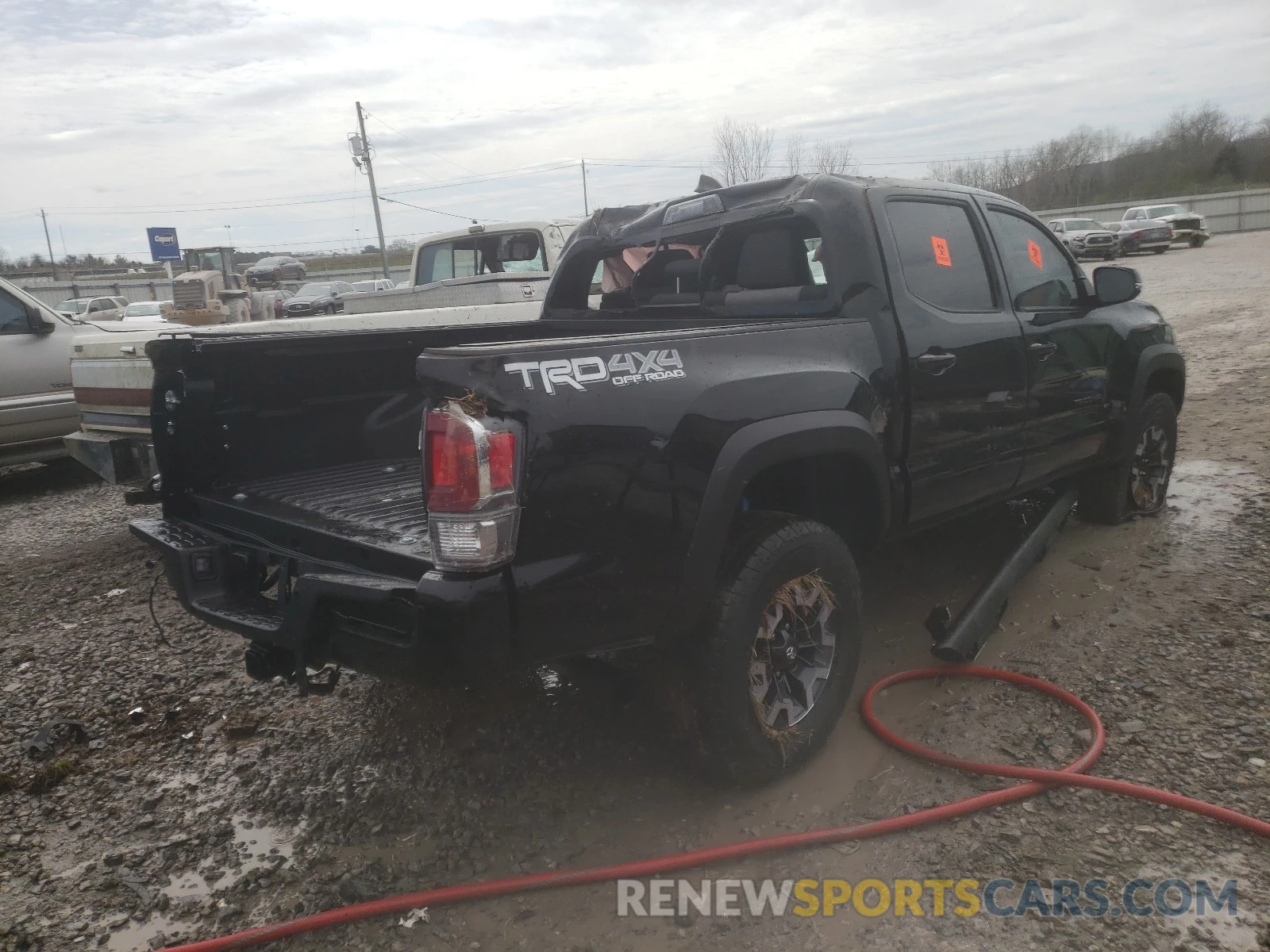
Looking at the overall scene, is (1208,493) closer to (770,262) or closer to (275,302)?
(770,262)

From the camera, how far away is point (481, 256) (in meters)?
9.89

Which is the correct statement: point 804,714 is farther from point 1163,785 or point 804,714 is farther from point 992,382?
point 992,382

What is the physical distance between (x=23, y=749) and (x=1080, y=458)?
4752mm

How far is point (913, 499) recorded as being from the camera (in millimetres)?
3455

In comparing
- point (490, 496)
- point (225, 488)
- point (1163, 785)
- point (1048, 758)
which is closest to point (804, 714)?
point (1048, 758)

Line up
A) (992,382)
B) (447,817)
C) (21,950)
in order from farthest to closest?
(992,382)
(447,817)
(21,950)

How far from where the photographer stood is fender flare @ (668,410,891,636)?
260 cm

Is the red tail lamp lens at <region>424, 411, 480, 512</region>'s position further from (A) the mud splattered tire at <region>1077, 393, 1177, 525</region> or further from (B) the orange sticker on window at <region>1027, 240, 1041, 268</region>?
(A) the mud splattered tire at <region>1077, 393, 1177, 525</region>

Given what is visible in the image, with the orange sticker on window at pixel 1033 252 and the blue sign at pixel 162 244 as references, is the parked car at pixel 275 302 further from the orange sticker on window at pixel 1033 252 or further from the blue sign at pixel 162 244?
the blue sign at pixel 162 244

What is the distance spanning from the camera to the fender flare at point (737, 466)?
2602mm

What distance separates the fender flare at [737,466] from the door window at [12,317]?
7.30 m

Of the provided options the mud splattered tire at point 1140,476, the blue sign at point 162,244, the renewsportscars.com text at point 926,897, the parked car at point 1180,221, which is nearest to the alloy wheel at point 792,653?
the renewsportscars.com text at point 926,897

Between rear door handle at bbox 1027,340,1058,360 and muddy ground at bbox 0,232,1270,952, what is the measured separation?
45.5 inches

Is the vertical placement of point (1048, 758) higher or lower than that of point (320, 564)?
lower
